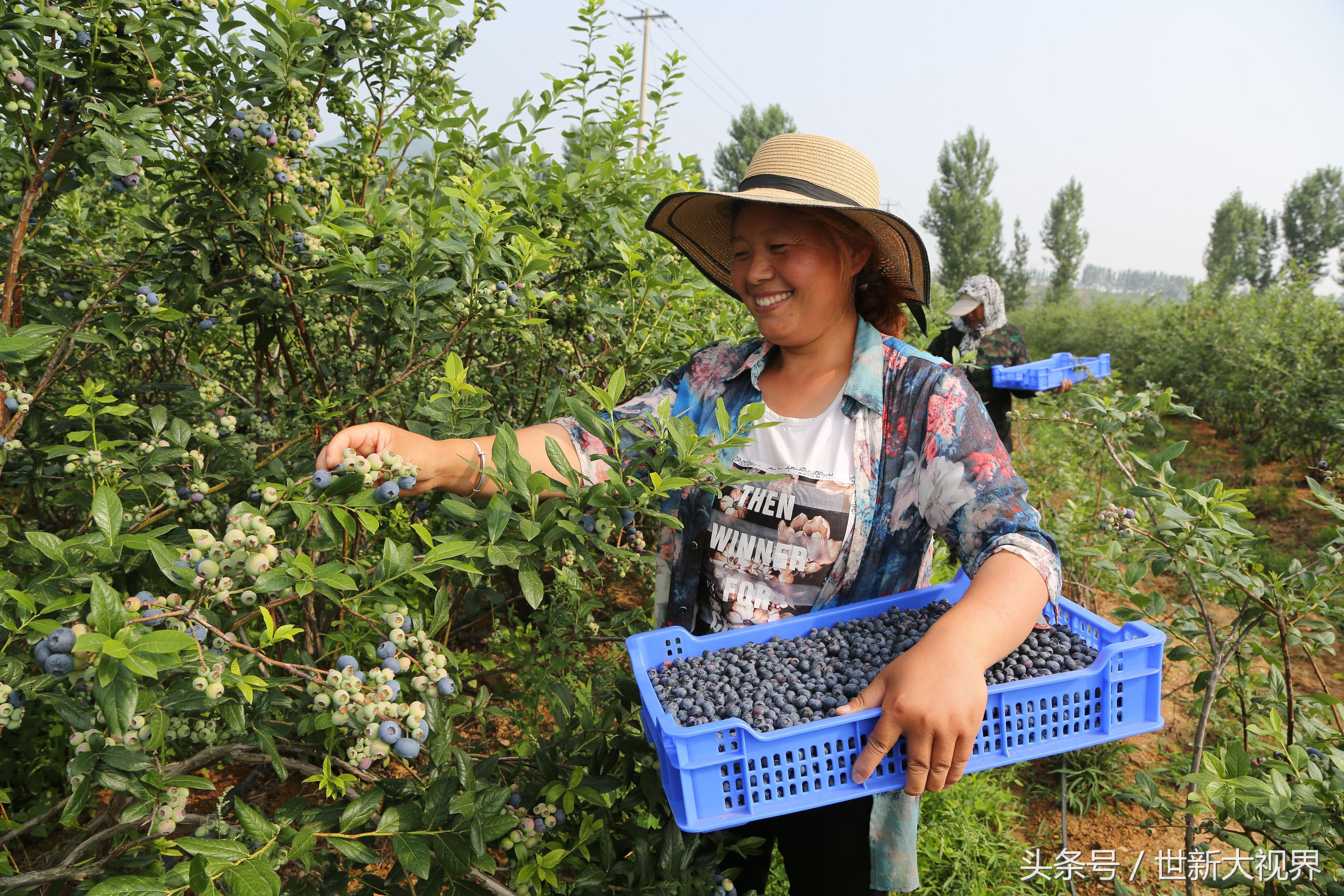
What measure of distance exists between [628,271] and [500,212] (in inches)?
17.2

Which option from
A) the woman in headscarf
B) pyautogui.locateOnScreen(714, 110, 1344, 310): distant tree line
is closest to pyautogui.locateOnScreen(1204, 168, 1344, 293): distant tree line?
pyautogui.locateOnScreen(714, 110, 1344, 310): distant tree line

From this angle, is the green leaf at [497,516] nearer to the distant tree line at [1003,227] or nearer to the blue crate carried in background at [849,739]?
the blue crate carried in background at [849,739]

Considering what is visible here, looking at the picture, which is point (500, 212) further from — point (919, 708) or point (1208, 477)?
point (1208, 477)

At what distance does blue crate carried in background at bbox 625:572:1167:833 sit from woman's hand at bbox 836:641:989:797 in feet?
0.12

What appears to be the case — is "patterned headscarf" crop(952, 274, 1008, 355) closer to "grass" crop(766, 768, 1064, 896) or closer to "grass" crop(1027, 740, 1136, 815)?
"grass" crop(1027, 740, 1136, 815)

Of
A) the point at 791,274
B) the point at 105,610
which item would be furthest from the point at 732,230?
the point at 105,610

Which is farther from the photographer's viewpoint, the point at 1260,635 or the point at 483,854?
the point at 1260,635

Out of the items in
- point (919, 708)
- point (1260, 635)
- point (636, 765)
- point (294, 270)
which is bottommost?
point (636, 765)

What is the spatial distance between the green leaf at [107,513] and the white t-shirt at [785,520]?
3.15ft

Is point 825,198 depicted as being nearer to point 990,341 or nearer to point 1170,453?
point 1170,453

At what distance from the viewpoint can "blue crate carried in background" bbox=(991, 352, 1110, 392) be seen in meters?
4.16

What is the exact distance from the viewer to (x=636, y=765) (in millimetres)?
1424

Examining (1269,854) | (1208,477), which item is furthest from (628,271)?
(1208,477)

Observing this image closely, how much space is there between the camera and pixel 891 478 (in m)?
1.41
